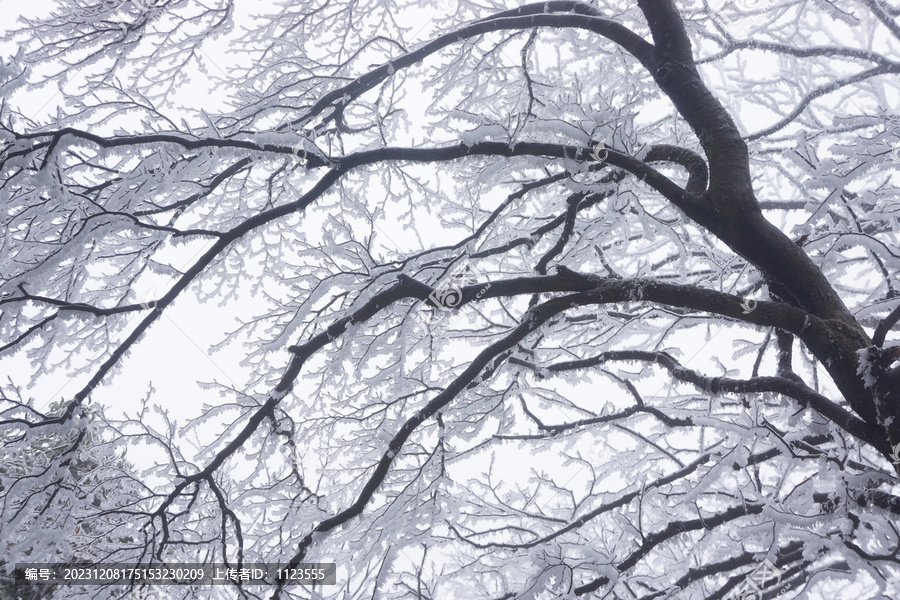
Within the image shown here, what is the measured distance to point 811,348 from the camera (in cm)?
196

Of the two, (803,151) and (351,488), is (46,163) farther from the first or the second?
(803,151)

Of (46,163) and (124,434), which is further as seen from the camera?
(124,434)

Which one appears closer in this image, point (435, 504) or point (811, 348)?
point (811, 348)

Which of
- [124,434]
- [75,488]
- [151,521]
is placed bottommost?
[151,521]

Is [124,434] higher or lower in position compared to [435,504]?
higher

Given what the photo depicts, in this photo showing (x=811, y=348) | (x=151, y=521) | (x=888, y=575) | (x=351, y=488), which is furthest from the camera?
(x=351, y=488)

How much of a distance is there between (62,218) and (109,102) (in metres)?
0.70

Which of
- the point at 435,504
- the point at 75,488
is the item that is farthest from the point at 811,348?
the point at 75,488

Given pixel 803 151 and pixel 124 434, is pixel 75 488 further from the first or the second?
pixel 803 151

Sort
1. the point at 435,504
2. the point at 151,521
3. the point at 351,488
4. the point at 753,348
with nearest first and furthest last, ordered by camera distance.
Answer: the point at 151,521 → the point at 435,504 → the point at 753,348 → the point at 351,488

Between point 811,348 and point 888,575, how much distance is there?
1.08 m

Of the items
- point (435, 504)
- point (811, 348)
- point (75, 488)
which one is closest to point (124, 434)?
point (75, 488)

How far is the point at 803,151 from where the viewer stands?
8.39 feet

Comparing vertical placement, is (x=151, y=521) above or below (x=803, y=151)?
below
